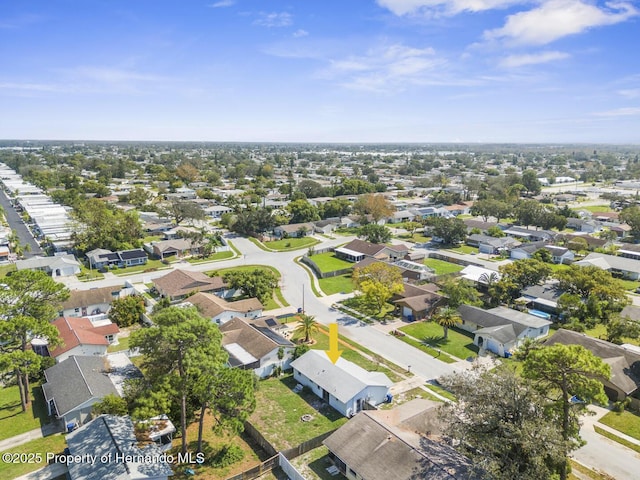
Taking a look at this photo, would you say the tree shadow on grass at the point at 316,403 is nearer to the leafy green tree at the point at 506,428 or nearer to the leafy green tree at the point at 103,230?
the leafy green tree at the point at 506,428

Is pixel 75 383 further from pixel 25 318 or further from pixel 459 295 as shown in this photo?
pixel 459 295

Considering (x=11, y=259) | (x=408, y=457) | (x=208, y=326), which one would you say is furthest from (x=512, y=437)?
(x=11, y=259)

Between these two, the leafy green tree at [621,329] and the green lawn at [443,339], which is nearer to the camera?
the leafy green tree at [621,329]

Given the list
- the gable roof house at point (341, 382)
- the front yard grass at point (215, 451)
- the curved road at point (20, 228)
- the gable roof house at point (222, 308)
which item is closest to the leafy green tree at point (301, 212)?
the gable roof house at point (222, 308)

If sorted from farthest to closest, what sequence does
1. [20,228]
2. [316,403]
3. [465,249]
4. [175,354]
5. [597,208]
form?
A: [597,208] < [20,228] < [465,249] < [316,403] < [175,354]

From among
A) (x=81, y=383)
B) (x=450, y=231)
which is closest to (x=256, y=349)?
(x=81, y=383)

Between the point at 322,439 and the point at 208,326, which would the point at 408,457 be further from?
the point at 208,326
